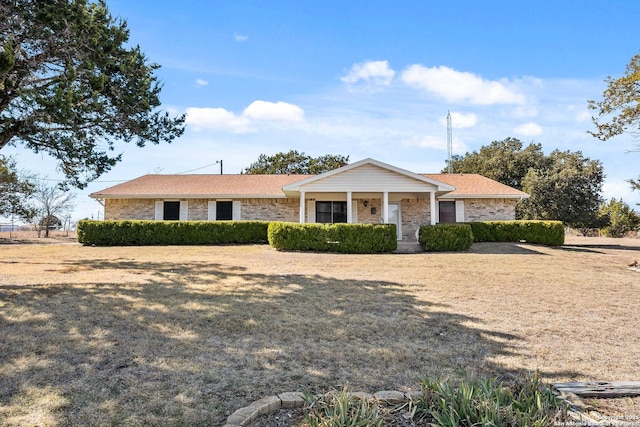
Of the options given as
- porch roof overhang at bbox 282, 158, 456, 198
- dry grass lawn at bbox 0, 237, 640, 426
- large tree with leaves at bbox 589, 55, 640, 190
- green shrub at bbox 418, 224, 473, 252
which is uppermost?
large tree with leaves at bbox 589, 55, 640, 190

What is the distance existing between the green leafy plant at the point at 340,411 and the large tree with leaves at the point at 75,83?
6520 millimetres

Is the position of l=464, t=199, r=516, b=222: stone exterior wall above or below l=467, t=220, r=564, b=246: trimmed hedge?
above

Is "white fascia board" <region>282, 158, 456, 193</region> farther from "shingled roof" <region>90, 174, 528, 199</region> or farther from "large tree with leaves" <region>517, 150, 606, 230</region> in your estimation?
"large tree with leaves" <region>517, 150, 606, 230</region>

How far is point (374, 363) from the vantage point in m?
3.89

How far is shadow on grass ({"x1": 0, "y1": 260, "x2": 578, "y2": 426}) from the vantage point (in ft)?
9.84

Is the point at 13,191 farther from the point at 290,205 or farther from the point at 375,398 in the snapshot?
the point at 375,398

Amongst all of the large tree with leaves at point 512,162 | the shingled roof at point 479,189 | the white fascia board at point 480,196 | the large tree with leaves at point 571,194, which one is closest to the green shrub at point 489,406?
the shingled roof at point 479,189

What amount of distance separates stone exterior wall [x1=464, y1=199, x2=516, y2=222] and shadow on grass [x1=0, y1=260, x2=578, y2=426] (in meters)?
14.1

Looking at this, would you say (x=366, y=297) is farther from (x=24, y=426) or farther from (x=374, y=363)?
(x=24, y=426)

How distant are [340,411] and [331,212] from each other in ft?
56.4

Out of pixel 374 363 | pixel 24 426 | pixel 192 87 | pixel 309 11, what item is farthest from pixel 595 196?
pixel 24 426

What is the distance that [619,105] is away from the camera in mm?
16469

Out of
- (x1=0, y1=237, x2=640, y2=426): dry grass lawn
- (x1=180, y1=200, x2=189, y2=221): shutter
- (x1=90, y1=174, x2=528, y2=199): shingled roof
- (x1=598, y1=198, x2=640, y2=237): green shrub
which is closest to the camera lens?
(x1=0, y1=237, x2=640, y2=426): dry grass lawn

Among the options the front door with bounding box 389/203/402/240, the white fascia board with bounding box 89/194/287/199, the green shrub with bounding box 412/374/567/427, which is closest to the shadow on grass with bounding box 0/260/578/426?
the green shrub with bounding box 412/374/567/427
